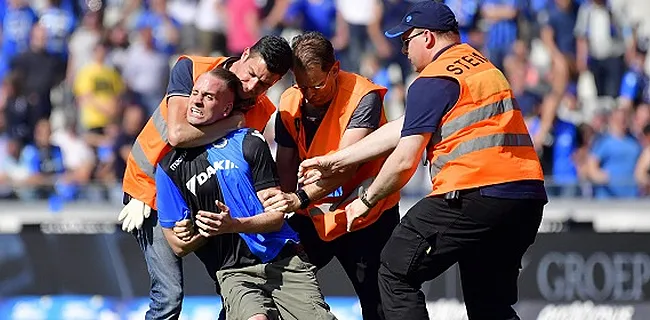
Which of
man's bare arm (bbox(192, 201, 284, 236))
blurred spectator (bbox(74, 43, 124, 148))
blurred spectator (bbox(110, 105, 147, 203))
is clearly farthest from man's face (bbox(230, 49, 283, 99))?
blurred spectator (bbox(74, 43, 124, 148))

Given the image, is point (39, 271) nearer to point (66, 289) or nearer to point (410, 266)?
point (66, 289)

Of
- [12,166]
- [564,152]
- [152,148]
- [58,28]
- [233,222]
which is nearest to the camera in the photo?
[233,222]

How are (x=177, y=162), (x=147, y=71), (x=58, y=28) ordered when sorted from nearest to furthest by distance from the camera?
1. (x=177, y=162)
2. (x=147, y=71)
3. (x=58, y=28)

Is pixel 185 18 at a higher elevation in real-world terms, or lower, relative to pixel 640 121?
higher

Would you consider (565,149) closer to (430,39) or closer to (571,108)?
(571,108)

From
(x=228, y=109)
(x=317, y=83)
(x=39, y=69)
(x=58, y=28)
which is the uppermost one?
(x=317, y=83)

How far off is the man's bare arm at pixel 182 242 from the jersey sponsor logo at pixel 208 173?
26cm

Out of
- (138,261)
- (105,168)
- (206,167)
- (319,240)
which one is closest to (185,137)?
(206,167)

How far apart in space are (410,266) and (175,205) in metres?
1.32

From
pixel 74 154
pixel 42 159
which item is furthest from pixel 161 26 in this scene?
pixel 42 159

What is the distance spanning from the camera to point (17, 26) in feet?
48.5

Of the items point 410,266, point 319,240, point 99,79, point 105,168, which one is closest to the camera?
point 410,266

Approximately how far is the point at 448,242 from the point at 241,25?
27.1 ft

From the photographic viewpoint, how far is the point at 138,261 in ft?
36.6
